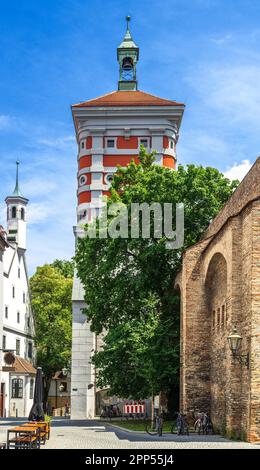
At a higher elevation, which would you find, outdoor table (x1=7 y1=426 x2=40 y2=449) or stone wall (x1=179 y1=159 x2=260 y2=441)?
stone wall (x1=179 y1=159 x2=260 y2=441)

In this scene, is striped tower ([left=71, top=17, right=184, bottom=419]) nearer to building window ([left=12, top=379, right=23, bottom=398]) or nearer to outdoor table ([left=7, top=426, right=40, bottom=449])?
building window ([left=12, top=379, right=23, bottom=398])

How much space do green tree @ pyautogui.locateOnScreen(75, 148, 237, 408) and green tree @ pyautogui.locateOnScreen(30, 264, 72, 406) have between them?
93.1ft

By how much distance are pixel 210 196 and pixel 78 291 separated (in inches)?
701

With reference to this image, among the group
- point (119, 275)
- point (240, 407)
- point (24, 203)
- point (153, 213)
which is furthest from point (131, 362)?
point (24, 203)

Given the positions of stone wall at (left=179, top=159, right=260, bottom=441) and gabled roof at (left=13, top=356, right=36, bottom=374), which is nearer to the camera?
stone wall at (left=179, top=159, right=260, bottom=441)

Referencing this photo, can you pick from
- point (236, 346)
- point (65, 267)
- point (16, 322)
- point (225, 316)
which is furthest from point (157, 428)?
point (65, 267)

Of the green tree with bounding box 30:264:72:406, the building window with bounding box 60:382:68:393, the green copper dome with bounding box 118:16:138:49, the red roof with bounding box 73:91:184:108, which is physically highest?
the green copper dome with bounding box 118:16:138:49

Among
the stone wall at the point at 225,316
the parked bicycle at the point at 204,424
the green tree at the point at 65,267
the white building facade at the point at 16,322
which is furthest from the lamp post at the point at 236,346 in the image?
the green tree at the point at 65,267

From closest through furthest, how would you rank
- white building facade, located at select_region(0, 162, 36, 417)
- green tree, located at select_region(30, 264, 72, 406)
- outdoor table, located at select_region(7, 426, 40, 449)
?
outdoor table, located at select_region(7, 426, 40, 449) → white building facade, located at select_region(0, 162, 36, 417) → green tree, located at select_region(30, 264, 72, 406)

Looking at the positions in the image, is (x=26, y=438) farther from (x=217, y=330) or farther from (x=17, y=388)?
(x=17, y=388)

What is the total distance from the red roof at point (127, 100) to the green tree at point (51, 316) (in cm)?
1546

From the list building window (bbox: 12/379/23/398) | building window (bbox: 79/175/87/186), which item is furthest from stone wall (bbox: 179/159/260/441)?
building window (bbox: 79/175/87/186)

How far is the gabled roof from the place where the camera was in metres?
62.9

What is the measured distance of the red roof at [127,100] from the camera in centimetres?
6975
